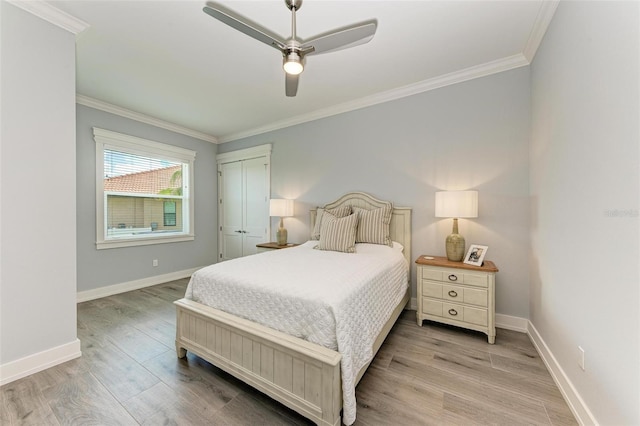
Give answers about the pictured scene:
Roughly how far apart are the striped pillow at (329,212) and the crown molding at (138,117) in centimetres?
283

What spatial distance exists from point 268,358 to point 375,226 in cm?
183

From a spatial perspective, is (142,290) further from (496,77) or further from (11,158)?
(496,77)

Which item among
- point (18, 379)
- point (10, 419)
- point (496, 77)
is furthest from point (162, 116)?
point (496, 77)

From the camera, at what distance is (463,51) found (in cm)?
235

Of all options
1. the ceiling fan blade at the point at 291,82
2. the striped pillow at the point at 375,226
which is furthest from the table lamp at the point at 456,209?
the ceiling fan blade at the point at 291,82

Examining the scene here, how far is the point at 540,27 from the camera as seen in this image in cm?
199

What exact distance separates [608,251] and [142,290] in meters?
4.84

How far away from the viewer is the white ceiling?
1862 mm

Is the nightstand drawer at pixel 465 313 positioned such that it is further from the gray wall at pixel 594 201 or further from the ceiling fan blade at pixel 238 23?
the ceiling fan blade at pixel 238 23

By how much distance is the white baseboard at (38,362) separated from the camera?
174cm

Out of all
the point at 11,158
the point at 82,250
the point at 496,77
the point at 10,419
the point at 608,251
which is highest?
the point at 496,77

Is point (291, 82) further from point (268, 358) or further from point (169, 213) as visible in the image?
point (169, 213)

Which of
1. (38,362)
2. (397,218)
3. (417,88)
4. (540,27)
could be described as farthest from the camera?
(397,218)

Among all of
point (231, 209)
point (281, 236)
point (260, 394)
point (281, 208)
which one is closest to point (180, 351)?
point (260, 394)
